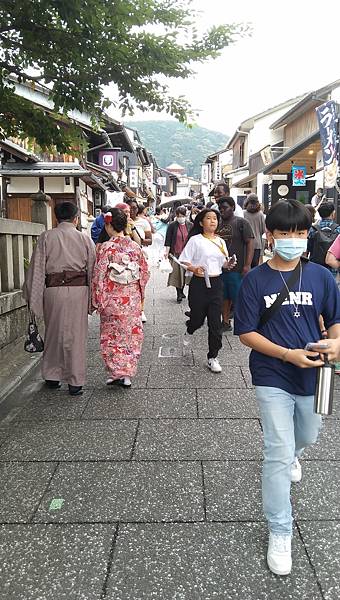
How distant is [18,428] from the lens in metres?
4.26

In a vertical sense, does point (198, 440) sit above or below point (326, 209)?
below

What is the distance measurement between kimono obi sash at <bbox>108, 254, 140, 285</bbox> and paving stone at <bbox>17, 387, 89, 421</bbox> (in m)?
1.21

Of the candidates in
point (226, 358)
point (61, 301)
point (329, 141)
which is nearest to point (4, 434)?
A: point (61, 301)

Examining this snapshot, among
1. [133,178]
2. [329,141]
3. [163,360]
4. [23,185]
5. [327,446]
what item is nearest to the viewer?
[327,446]

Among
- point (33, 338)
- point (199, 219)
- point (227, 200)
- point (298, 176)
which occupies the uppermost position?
point (298, 176)

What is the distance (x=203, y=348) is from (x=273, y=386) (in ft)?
14.7

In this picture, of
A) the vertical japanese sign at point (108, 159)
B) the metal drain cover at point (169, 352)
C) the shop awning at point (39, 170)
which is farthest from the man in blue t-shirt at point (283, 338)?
the vertical japanese sign at point (108, 159)

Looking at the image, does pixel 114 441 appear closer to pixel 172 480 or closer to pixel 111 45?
pixel 172 480

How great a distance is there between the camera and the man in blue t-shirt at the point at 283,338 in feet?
7.82

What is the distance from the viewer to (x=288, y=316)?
2449 mm

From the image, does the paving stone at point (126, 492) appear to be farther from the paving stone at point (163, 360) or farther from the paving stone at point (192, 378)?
Result: the paving stone at point (163, 360)

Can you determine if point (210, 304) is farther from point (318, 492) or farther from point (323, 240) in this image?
point (318, 492)

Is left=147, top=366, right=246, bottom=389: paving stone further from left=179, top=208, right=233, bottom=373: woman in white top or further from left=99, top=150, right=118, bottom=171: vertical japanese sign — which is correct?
left=99, top=150, right=118, bottom=171: vertical japanese sign

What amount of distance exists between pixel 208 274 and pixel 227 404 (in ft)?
5.28
